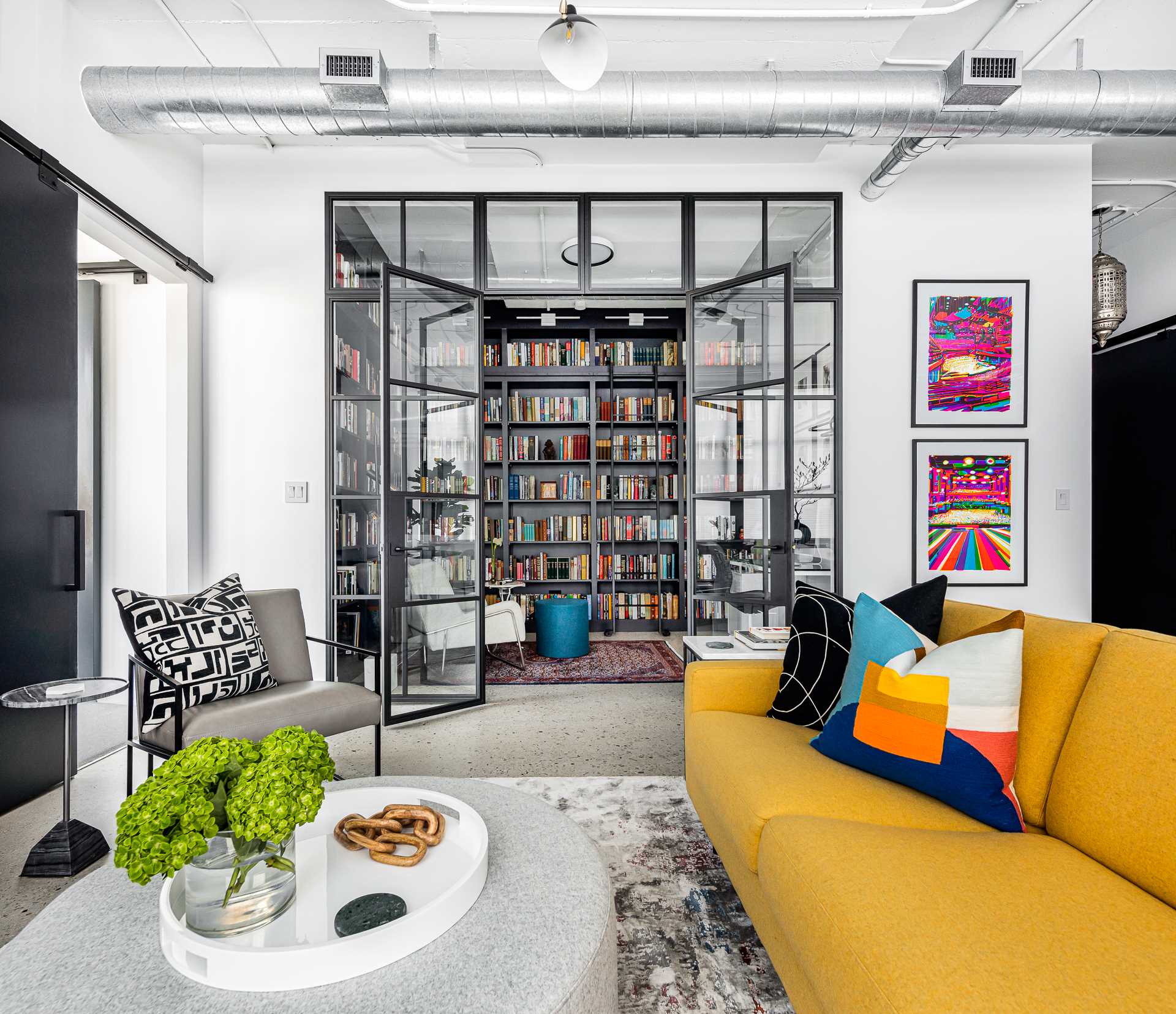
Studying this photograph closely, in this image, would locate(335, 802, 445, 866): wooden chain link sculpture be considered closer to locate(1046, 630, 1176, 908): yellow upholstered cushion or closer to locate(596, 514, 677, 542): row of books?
locate(1046, 630, 1176, 908): yellow upholstered cushion

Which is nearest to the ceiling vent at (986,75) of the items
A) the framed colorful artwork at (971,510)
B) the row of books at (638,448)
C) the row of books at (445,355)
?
the framed colorful artwork at (971,510)

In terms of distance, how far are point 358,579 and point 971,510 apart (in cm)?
389

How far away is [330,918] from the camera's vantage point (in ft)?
3.32

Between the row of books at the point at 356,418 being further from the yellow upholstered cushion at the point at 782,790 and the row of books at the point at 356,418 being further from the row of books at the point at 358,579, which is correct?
the yellow upholstered cushion at the point at 782,790

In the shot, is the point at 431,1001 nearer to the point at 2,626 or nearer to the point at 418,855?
the point at 418,855

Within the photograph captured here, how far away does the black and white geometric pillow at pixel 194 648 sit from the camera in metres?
2.13

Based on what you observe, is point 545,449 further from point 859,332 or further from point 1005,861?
point 1005,861

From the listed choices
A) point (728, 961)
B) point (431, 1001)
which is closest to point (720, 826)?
point (728, 961)

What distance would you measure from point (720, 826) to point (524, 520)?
4.60 meters

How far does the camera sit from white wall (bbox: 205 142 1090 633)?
3889 millimetres

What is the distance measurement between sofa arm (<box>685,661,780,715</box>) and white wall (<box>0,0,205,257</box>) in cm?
348

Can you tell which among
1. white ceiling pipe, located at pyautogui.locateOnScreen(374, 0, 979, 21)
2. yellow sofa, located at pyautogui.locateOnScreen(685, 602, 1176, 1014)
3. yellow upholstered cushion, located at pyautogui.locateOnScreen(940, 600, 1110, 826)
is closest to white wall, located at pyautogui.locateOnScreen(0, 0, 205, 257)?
white ceiling pipe, located at pyautogui.locateOnScreen(374, 0, 979, 21)

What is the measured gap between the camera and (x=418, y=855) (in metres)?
1.17

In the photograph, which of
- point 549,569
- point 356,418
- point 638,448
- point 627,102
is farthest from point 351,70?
point 549,569
